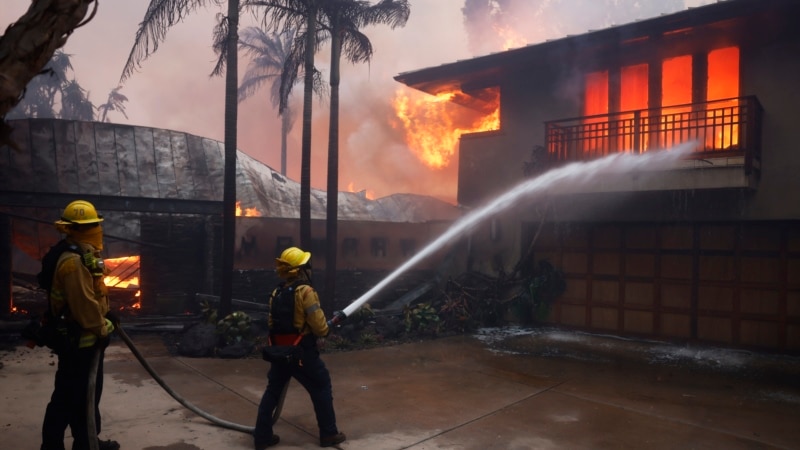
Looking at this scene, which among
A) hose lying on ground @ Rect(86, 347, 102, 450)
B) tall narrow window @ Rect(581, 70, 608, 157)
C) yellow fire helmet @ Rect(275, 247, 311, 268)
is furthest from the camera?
tall narrow window @ Rect(581, 70, 608, 157)

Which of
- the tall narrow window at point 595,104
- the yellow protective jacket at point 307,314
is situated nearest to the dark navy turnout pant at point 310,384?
the yellow protective jacket at point 307,314

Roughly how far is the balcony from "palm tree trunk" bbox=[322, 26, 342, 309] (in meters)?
4.72

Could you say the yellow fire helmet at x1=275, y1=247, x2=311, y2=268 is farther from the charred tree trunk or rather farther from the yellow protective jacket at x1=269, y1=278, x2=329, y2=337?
the charred tree trunk

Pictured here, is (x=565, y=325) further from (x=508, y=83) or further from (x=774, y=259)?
(x=508, y=83)

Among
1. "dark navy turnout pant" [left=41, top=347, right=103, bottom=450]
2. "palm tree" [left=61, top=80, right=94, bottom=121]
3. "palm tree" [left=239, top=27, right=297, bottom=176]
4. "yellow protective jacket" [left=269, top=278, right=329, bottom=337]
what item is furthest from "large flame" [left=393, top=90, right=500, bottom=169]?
"palm tree" [left=61, top=80, right=94, bottom=121]

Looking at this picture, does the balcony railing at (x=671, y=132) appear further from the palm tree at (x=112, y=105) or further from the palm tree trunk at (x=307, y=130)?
the palm tree at (x=112, y=105)

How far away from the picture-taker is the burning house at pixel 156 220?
11547 millimetres

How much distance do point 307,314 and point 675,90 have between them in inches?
357

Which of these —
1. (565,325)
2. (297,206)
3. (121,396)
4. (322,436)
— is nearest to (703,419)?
(322,436)

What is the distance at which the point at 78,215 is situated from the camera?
410cm

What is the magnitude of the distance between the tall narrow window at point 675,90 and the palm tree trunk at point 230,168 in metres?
8.60

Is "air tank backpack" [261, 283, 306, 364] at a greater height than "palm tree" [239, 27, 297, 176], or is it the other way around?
"palm tree" [239, 27, 297, 176]

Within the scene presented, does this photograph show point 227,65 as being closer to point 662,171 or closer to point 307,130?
point 307,130

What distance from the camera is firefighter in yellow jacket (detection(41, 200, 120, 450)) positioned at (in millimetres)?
3883
